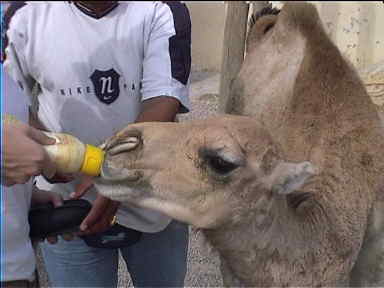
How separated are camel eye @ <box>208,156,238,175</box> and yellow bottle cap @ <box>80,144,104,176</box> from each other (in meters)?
0.27

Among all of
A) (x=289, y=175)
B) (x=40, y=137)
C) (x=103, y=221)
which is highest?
(x=40, y=137)

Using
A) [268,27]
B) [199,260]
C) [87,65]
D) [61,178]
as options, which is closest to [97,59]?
[87,65]

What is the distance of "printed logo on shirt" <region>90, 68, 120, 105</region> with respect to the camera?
1.43 meters

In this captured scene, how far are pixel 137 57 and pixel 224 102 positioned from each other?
3.34ft

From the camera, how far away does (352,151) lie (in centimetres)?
190

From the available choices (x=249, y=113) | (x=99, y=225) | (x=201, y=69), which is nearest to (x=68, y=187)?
(x=99, y=225)

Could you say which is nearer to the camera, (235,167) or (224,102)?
(235,167)

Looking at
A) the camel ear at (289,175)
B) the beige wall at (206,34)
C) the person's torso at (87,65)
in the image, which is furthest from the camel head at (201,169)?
the beige wall at (206,34)

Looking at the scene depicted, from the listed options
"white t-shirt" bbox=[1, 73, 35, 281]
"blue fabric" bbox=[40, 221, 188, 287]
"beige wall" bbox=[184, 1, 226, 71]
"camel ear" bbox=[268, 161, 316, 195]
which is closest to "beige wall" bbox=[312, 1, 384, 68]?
"beige wall" bbox=[184, 1, 226, 71]

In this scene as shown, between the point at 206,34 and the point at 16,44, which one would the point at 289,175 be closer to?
the point at 206,34

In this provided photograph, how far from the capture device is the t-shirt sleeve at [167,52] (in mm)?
1467

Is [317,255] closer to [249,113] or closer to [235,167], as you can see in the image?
[235,167]

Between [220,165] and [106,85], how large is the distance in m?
0.29

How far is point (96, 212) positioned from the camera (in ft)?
4.95
